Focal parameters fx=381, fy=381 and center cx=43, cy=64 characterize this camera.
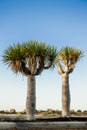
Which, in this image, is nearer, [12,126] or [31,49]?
[12,126]

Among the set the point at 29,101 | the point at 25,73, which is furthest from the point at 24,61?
the point at 29,101

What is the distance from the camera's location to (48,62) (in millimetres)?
20562

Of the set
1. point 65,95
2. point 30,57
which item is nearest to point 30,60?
point 30,57

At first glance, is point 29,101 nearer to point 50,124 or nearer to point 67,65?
point 67,65

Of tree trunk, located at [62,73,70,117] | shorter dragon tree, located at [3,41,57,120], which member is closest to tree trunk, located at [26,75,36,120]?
shorter dragon tree, located at [3,41,57,120]

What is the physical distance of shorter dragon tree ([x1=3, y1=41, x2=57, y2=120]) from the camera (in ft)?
64.5

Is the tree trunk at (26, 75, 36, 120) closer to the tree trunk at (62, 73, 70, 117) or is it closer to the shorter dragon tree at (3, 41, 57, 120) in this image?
the shorter dragon tree at (3, 41, 57, 120)

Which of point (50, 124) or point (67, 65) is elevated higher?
point (67, 65)

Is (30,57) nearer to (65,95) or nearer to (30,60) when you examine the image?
(30,60)

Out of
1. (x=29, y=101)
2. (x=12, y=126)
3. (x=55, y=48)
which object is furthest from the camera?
(x=55, y=48)

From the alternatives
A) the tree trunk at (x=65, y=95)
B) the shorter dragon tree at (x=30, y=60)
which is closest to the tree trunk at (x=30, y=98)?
the shorter dragon tree at (x=30, y=60)

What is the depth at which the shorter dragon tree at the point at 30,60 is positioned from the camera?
19656 millimetres

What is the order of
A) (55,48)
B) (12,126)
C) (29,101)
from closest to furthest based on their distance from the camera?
(12,126), (29,101), (55,48)

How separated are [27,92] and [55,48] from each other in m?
3.10
